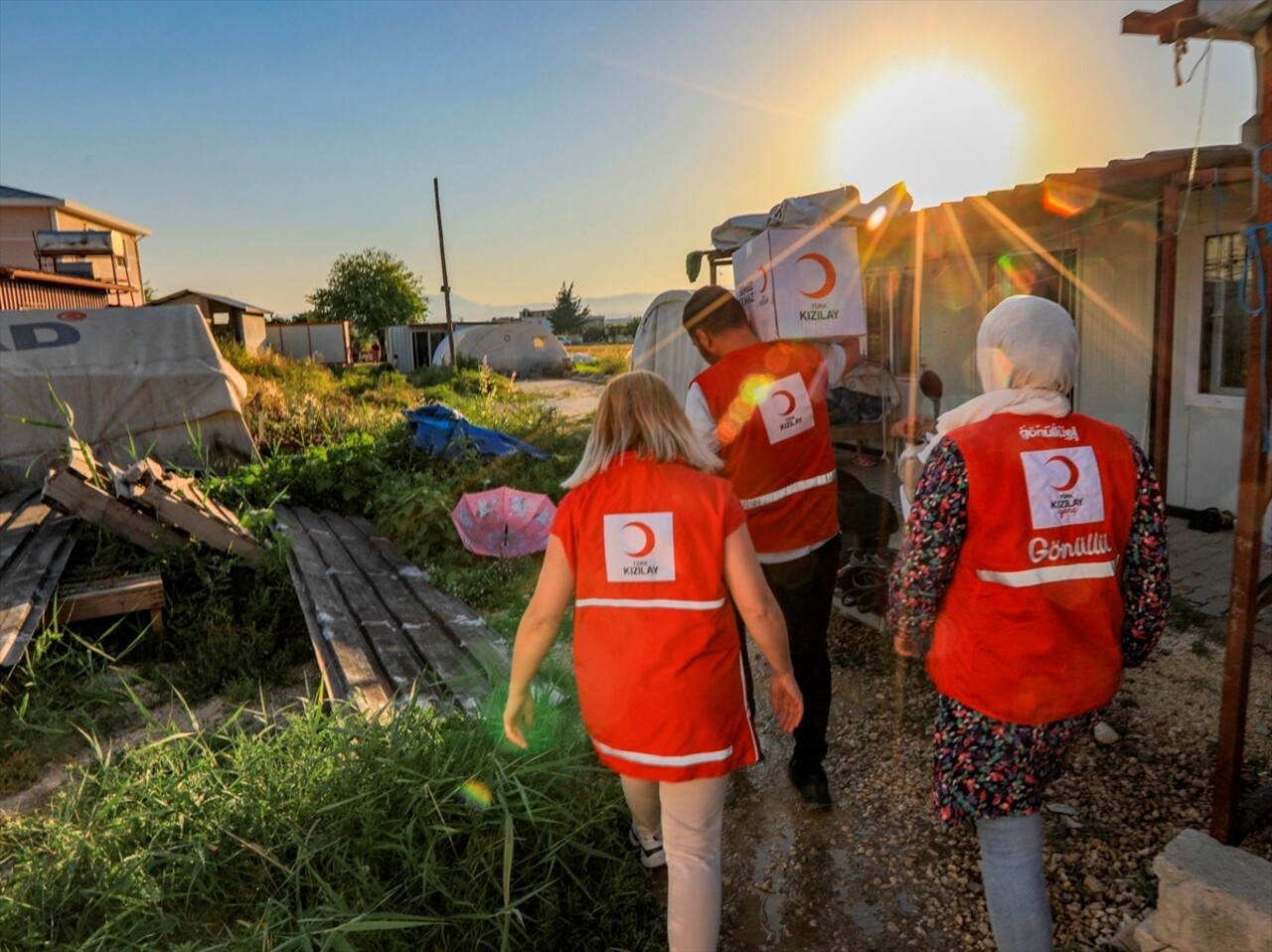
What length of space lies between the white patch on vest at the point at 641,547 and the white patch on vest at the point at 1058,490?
2.77ft

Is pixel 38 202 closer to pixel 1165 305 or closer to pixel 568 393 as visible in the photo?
pixel 568 393

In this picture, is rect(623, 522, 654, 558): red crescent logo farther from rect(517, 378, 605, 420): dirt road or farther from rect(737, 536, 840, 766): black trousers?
rect(517, 378, 605, 420): dirt road

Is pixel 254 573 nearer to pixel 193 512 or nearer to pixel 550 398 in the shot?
pixel 193 512

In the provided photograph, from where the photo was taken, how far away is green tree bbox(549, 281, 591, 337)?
2990 inches

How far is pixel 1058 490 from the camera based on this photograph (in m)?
1.90

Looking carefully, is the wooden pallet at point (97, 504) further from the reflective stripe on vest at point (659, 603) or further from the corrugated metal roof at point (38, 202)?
the corrugated metal roof at point (38, 202)

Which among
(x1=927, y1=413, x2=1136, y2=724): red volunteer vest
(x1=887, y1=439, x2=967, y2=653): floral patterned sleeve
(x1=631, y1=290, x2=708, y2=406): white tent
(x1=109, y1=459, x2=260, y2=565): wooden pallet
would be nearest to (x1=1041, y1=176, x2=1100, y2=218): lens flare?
(x1=631, y1=290, x2=708, y2=406): white tent

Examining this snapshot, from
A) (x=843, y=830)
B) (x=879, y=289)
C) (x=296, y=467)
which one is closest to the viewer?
(x=843, y=830)

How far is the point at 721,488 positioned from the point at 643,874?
4.95 ft

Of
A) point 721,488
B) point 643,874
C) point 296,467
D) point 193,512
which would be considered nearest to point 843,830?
point 643,874

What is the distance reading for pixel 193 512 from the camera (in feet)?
18.1

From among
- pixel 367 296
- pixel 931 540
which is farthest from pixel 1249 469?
pixel 367 296

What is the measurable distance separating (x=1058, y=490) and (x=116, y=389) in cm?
1009

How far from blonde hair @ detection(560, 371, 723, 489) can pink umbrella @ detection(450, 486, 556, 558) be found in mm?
4710
